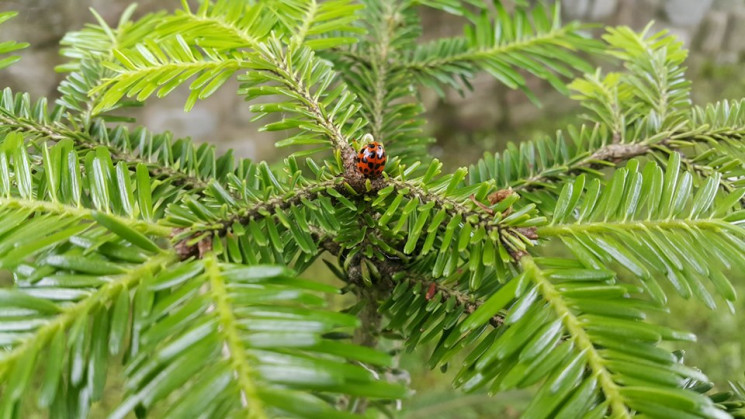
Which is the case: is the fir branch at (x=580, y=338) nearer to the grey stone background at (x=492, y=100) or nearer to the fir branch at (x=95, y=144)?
the fir branch at (x=95, y=144)

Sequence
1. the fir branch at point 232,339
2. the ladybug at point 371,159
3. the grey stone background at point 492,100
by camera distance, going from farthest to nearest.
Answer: the grey stone background at point 492,100, the ladybug at point 371,159, the fir branch at point 232,339

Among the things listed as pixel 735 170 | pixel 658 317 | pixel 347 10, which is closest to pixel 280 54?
pixel 347 10

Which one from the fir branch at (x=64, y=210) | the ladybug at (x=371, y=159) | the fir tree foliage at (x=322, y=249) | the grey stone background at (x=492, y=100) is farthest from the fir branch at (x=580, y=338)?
the grey stone background at (x=492, y=100)

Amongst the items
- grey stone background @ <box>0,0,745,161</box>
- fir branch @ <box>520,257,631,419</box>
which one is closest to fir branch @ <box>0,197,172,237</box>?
fir branch @ <box>520,257,631,419</box>

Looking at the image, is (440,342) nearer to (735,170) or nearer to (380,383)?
(380,383)

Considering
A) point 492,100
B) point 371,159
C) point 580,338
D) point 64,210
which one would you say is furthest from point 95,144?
point 492,100

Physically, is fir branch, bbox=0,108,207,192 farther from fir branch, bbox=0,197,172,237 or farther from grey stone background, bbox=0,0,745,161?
grey stone background, bbox=0,0,745,161
